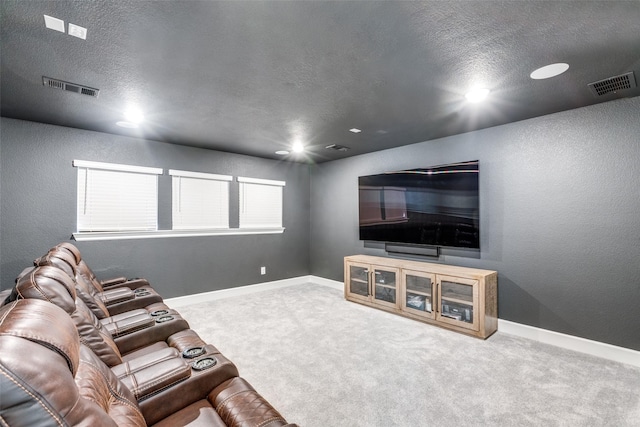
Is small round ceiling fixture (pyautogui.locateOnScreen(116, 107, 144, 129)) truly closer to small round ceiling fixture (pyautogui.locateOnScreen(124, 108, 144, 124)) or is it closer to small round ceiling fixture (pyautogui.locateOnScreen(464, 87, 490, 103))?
small round ceiling fixture (pyautogui.locateOnScreen(124, 108, 144, 124))

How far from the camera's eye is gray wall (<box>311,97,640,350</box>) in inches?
105

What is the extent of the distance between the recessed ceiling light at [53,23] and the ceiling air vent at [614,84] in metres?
3.71

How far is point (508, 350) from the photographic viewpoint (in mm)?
2881

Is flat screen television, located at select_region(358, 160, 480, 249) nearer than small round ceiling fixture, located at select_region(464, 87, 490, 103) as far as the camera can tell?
No

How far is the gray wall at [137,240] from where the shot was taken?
323 cm

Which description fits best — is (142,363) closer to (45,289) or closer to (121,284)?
(45,289)

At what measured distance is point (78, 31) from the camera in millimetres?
1746

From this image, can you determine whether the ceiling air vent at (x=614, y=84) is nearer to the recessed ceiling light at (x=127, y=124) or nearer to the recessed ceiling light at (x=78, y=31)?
the recessed ceiling light at (x=78, y=31)

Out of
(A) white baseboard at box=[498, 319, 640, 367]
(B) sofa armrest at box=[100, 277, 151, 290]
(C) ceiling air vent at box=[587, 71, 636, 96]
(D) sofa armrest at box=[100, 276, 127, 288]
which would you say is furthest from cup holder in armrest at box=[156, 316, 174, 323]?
(C) ceiling air vent at box=[587, 71, 636, 96]

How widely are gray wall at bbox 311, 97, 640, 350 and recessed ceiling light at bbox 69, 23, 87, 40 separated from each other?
379 centimetres

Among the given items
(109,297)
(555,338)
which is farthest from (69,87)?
(555,338)

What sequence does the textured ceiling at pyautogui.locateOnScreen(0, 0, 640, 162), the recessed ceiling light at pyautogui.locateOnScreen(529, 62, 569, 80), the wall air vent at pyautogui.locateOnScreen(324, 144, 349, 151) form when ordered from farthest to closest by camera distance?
the wall air vent at pyautogui.locateOnScreen(324, 144, 349, 151) < the recessed ceiling light at pyautogui.locateOnScreen(529, 62, 569, 80) < the textured ceiling at pyautogui.locateOnScreen(0, 0, 640, 162)

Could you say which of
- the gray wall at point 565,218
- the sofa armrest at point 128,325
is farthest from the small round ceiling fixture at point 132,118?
the gray wall at point 565,218

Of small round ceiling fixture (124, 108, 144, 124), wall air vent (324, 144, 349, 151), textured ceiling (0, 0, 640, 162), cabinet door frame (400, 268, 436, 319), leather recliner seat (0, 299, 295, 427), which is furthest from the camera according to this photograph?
wall air vent (324, 144, 349, 151)
